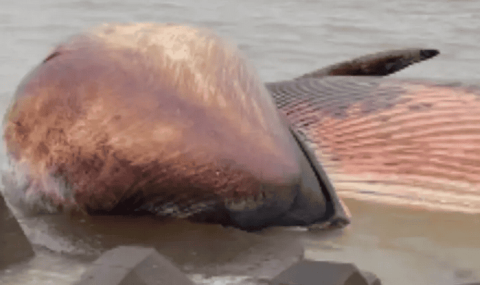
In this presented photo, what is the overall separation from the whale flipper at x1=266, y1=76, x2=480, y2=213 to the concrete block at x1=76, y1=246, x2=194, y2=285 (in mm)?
835

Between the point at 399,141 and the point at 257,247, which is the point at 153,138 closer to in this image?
the point at 257,247

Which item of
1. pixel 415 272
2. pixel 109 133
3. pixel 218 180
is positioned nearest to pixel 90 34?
pixel 109 133

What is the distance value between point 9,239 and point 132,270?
398 mm

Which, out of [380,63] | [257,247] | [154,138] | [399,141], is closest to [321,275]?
[257,247]

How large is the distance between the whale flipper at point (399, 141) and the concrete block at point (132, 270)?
32.9 inches

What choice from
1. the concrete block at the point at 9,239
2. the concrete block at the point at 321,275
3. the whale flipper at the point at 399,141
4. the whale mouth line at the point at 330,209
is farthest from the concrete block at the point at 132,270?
the whale flipper at the point at 399,141

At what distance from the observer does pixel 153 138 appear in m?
1.39

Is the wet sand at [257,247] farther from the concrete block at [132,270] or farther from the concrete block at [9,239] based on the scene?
the concrete block at [132,270]

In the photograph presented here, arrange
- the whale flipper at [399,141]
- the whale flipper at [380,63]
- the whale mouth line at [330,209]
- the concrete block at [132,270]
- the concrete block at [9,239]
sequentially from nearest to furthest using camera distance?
the concrete block at [132,270]
the concrete block at [9,239]
the whale mouth line at [330,209]
the whale flipper at [399,141]
the whale flipper at [380,63]

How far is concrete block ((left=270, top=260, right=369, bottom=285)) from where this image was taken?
0.95m

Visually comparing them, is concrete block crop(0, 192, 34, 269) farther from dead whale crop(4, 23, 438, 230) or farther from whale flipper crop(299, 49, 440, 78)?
whale flipper crop(299, 49, 440, 78)

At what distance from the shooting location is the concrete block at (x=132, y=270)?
0.93 m

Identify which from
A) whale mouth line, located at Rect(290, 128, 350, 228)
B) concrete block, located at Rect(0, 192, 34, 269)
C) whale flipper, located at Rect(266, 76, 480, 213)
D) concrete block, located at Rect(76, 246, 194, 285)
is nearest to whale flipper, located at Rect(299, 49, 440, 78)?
whale flipper, located at Rect(266, 76, 480, 213)

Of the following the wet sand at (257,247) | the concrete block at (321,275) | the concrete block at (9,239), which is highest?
the concrete block at (321,275)
